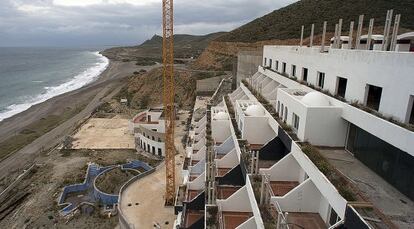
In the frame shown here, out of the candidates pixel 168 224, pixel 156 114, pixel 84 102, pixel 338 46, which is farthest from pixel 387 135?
pixel 84 102

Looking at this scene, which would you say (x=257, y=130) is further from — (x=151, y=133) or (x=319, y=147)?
(x=151, y=133)

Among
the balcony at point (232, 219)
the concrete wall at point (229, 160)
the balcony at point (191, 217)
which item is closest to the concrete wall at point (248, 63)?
the concrete wall at point (229, 160)

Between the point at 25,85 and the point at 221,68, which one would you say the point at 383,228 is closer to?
the point at 221,68

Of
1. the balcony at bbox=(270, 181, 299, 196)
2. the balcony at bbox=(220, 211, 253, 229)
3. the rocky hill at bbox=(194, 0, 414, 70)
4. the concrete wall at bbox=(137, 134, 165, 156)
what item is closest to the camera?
the balcony at bbox=(270, 181, 299, 196)

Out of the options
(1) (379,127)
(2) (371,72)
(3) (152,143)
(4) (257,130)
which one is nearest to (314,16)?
(3) (152,143)

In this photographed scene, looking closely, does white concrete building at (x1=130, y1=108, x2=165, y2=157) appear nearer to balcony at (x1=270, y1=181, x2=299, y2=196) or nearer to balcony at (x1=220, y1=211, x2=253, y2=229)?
balcony at (x1=220, y1=211, x2=253, y2=229)

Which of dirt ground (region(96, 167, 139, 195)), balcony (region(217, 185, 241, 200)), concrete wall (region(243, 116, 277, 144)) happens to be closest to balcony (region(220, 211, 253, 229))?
balcony (region(217, 185, 241, 200))
